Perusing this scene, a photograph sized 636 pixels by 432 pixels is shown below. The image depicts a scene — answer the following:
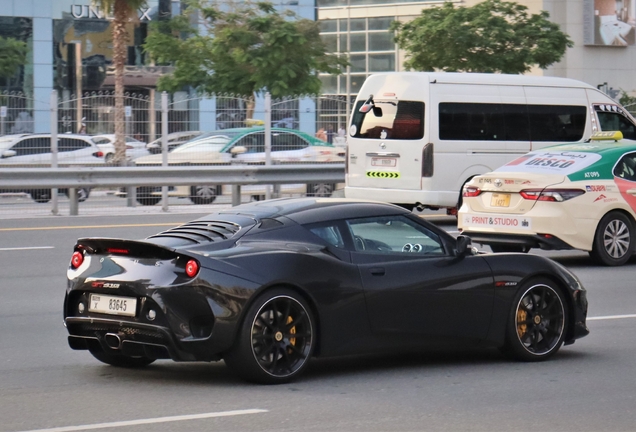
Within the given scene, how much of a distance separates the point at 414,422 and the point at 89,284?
2309mm

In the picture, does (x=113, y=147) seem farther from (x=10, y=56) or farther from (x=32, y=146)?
(x=10, y=56)

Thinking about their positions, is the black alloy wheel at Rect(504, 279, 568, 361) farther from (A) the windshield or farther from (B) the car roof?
(A) the windshield

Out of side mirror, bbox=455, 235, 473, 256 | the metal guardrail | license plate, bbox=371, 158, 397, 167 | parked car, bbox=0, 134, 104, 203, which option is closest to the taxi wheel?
license plate, bbox=371, 158, 397, 167

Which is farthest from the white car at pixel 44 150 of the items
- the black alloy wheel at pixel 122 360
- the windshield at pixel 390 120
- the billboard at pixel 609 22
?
the billboard at pixel 609 22

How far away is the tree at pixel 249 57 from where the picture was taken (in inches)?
1470

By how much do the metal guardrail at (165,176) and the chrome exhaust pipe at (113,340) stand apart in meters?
13.5

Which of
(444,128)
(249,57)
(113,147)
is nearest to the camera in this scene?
(444,128)

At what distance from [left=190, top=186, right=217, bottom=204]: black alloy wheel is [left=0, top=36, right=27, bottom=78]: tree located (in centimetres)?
2370

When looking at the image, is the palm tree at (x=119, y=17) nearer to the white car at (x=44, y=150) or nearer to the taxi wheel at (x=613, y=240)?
the white car at (x=44, y=150)

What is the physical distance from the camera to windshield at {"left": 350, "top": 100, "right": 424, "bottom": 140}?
17922mm

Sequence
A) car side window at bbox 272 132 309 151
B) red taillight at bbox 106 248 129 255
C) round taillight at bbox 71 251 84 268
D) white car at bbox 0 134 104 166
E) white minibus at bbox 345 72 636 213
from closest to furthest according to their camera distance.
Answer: red taillight at bbox 106 248 129 255, round taillight at bbox 71 251 84 268, white minibus at bbox 345 72 636 213, white car at bbox 0 134 104 166, car side window at bbox 272 132 309 151

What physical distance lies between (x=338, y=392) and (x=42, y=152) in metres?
14.9

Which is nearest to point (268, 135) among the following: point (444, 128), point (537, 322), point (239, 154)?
point (239, 154)

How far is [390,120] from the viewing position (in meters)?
18.2
